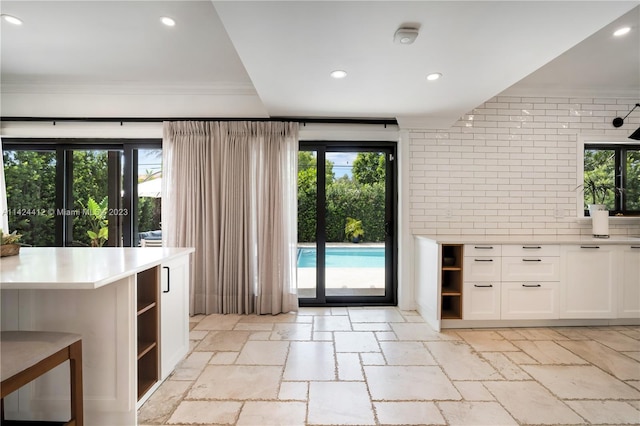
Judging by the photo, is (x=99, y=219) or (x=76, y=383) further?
(x=99, y=219)

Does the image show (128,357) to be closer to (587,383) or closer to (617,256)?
(587,383)

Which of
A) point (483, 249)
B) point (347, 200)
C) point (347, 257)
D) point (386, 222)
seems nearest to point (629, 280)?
point (483, 249)

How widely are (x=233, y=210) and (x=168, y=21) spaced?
192 centimetres

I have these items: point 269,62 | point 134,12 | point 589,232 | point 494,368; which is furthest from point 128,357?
point 589,232

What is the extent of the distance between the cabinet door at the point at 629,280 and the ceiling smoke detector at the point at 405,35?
3184mm

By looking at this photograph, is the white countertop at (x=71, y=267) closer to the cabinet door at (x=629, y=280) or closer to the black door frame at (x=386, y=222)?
the black door frame at (x=386, y=222)

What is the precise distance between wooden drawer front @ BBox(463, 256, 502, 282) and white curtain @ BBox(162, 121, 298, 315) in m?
1.91

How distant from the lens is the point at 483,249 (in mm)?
3189

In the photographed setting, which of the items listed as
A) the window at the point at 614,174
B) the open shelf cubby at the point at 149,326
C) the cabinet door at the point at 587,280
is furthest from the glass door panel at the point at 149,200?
the window at the point at 614,174

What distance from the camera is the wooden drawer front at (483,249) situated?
318cm

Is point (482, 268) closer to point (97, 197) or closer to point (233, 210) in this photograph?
point (233, 210)

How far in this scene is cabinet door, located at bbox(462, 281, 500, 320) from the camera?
3193 millimetres

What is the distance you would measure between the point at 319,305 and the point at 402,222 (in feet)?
4.81

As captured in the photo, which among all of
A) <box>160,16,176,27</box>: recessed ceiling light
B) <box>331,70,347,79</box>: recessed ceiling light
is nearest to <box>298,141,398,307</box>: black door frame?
<box>331,70,347,79</box>: recessed ceiling light
